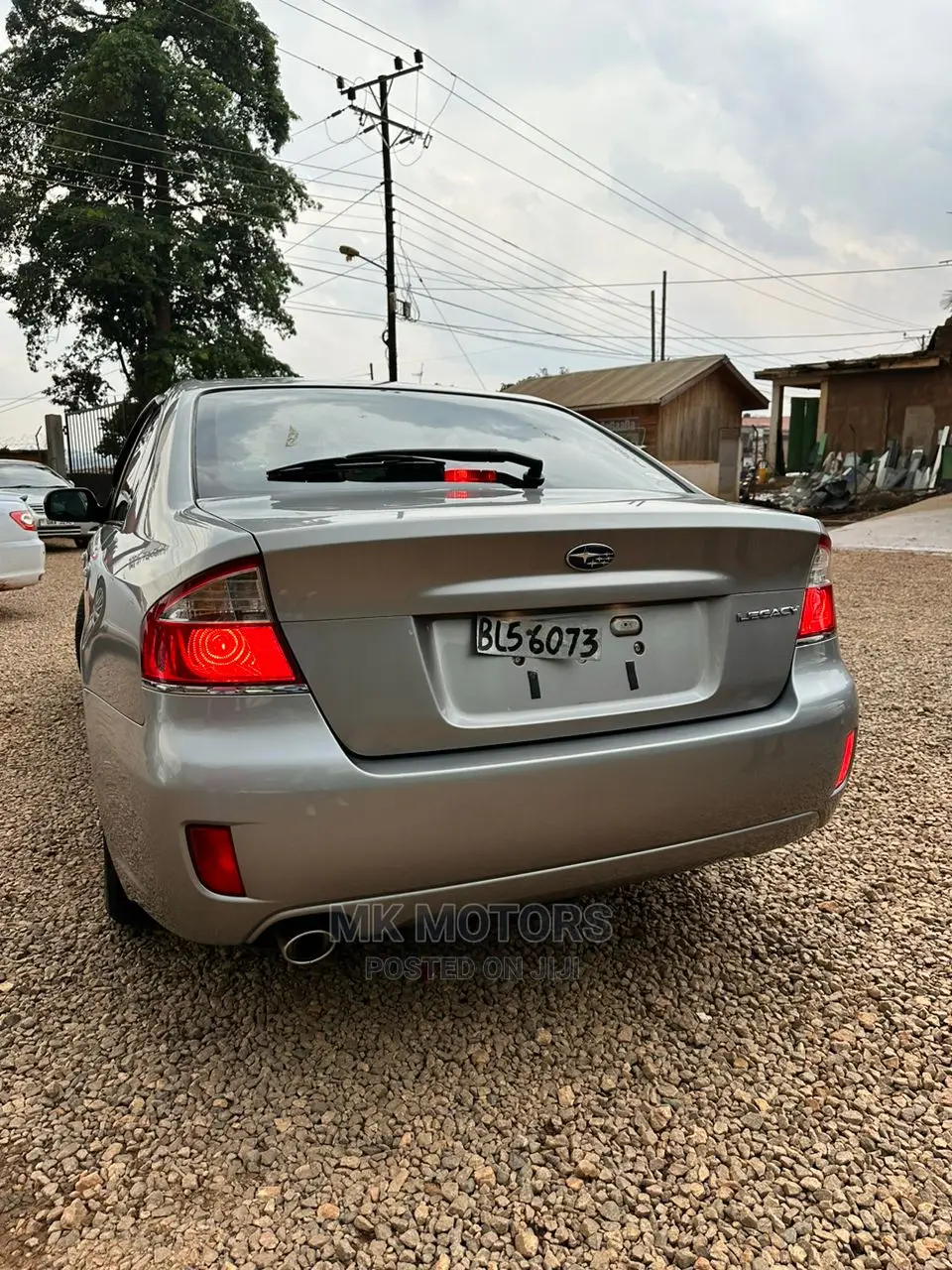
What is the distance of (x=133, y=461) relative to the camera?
10.2ft

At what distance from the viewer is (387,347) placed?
21844 millimetres

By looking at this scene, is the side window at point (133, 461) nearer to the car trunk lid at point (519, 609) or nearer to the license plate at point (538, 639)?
the car trunk lid at point (519, 609)

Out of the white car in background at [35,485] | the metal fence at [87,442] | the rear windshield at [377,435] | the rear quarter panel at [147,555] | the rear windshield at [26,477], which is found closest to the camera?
the rear quarter panel at [147,555]

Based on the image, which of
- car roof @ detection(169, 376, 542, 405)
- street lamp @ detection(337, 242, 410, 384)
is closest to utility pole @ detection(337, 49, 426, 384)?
street lamp @ detection(337, 242, 410, 384)

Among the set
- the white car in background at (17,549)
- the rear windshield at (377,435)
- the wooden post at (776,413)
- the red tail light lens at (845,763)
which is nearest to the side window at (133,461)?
the rear windshield at (377,435)

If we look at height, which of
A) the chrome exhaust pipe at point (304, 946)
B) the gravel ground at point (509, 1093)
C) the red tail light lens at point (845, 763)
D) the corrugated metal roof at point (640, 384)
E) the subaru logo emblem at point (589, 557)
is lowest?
the gravel ground at point (509, 1093)

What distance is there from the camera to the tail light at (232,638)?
1.51 m

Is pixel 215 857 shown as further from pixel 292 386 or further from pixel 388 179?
pixel 388 179

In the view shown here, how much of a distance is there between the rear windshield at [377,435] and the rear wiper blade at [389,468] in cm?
5

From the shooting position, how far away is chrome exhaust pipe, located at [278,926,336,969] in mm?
1602

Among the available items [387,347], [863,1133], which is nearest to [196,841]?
[863,1133]

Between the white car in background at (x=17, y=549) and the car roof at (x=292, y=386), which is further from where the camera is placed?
the white car in background at (x=17, y=549)

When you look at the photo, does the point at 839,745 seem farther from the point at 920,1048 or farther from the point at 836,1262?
the point at 836,1262

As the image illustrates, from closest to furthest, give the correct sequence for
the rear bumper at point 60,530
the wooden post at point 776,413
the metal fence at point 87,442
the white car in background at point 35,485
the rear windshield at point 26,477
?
the rear bumper at point 60,530 < the white car in background at point 35,485 < the rear windshield at point 26,477 < the metal fence at point 87,442 < the wooden post at point 776,413
